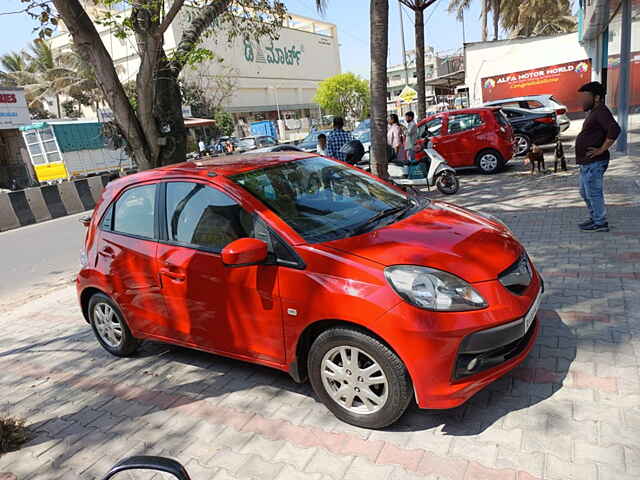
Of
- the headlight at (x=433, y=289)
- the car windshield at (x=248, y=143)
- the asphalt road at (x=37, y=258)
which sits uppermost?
the headlight at (x=433, y=289)

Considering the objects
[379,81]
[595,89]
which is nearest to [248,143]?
[379,81]

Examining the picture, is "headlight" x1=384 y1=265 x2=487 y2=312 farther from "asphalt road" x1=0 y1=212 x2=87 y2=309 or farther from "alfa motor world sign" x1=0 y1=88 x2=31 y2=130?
"alfa motor world sign" x1=0 y1=88 x2=31 y2=130

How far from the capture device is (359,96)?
209ft

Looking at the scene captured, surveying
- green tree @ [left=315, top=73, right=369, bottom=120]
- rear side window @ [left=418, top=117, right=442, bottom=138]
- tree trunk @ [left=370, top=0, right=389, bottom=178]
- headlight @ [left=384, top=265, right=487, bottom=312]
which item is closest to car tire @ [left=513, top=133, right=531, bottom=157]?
rear side window @ [left=418, top=117, right=442, bottom=138]

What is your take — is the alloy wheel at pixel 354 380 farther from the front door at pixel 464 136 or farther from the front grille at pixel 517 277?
the front door at pixel 464 136

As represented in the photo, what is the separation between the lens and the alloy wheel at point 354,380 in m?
2.81

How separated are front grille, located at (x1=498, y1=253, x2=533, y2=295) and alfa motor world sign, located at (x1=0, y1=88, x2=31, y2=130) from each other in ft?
93.9

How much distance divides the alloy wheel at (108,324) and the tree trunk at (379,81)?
17.6 ft

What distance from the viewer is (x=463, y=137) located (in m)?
11.6

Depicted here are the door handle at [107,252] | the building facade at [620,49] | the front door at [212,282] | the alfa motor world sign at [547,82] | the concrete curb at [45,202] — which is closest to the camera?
the front door at [212,282]

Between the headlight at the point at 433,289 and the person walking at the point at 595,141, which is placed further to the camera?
the person walking at the point at 595,141

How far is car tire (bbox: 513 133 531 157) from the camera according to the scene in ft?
43.2

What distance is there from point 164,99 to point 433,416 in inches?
243

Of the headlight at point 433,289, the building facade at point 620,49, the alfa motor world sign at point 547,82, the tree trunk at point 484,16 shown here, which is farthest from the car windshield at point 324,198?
the tree trunk at point 484,16
